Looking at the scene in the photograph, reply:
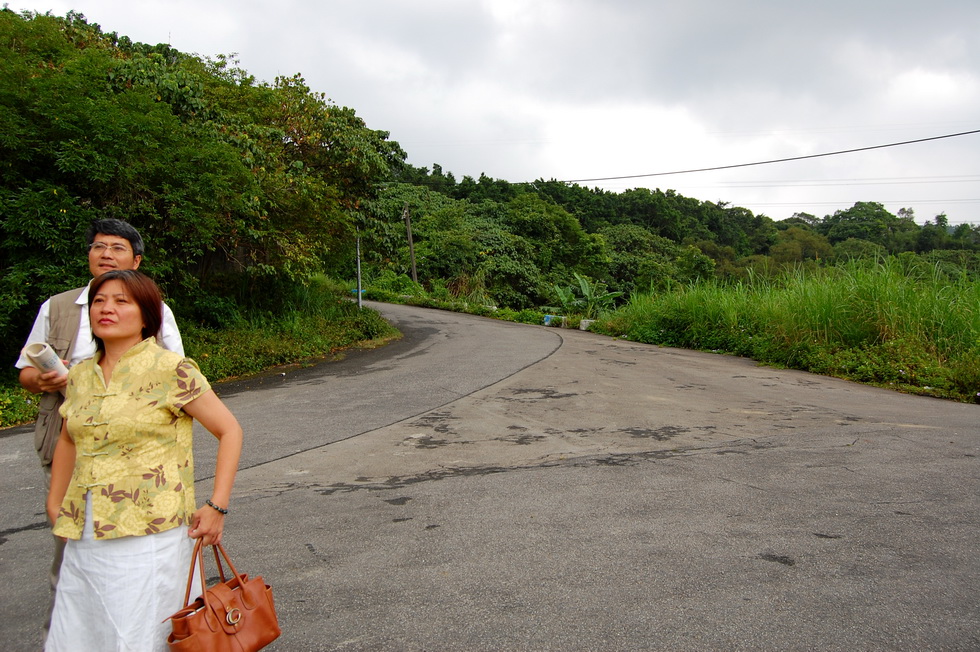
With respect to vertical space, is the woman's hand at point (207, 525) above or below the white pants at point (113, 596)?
above

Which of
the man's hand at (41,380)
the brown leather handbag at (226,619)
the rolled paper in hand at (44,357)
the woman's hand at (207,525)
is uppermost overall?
the rolled paper in hand at (44,357)

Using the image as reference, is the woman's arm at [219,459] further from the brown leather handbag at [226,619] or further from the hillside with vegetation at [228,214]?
the hillside with vegetation at [228,214]

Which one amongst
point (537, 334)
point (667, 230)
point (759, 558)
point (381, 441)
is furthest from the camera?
point (667, 230)

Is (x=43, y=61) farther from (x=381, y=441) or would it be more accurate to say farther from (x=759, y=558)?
(x=759, y=558)

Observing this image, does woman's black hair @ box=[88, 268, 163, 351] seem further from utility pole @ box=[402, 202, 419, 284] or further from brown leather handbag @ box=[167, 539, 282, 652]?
utility pole @ box=[402, 202, 419, 284]

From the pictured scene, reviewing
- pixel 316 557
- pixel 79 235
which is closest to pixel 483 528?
pixel 316 557

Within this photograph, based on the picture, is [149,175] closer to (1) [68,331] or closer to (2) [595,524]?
(1) [68,331]

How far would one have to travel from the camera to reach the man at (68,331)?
8.20ft

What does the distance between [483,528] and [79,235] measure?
7.90m

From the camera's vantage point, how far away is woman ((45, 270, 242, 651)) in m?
2.11

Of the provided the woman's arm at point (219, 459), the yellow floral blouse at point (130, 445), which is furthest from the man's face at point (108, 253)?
the woman's arm at point (219, 459)

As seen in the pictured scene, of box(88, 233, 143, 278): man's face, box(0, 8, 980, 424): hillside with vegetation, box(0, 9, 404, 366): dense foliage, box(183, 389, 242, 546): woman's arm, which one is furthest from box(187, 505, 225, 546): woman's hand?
box(0, 9, 404, 366): dense foliage

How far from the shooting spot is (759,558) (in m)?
3.79

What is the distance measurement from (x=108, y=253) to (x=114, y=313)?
0.67 metres
